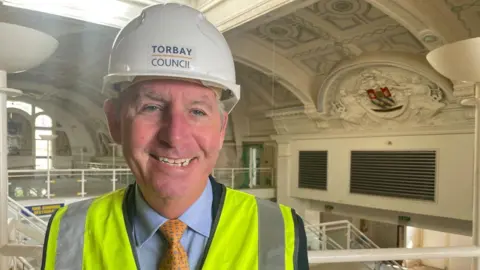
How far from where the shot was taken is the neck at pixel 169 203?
860mm

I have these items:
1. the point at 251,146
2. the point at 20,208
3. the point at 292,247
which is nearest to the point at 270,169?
the point at 251,146

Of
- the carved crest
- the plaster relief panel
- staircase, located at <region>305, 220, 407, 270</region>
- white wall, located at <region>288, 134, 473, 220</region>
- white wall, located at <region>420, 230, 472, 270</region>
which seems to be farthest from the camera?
white wall, located at <region>420, 230, 472, 270</region>

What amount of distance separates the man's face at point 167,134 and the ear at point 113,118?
0.05 m

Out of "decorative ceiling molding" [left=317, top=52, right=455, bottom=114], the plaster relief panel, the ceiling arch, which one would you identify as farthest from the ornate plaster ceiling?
the ceiling arch

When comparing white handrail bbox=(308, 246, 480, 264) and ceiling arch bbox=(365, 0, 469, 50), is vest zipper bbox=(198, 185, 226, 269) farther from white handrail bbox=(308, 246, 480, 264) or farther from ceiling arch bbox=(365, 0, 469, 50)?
ceiling arch bbox=(365, 0, 469, 50)

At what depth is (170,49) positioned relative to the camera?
31.9 inches

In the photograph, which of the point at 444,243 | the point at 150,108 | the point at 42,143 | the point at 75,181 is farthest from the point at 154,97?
the point at 444,243

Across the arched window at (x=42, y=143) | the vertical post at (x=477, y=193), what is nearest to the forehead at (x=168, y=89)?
the vertical post at (x=477, y=193)

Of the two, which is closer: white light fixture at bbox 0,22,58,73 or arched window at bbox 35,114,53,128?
white light fixture at bbox 0,22,58,73

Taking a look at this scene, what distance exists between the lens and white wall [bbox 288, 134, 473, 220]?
5.45 meters

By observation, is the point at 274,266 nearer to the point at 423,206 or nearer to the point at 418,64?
the point at 418,64

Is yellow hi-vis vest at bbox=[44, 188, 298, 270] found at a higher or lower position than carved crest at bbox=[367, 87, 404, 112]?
lower

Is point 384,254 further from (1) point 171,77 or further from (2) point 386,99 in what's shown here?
(2) point 386,99

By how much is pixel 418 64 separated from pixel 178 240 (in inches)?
198
